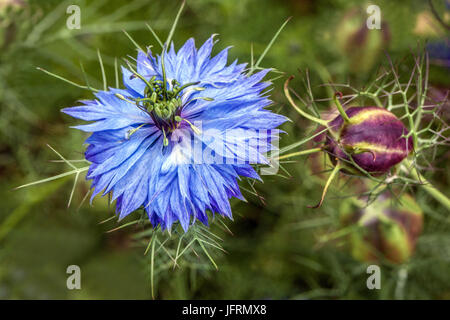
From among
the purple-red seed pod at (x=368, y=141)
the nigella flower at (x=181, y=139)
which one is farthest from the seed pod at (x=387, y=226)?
the nigella flower at (x=181, y=139)

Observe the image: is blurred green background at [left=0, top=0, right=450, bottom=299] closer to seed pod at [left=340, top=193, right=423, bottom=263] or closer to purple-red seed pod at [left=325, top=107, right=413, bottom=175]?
seed pod at [left=340, top=193, right=423, bottom=263]

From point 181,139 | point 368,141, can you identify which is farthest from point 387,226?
point 181,139

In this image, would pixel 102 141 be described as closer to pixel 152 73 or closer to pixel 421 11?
pixel 152 73

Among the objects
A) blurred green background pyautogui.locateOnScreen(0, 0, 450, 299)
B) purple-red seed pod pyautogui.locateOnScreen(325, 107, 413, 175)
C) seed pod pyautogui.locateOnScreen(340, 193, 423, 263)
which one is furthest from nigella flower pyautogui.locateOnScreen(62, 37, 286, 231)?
blurred green background pyautogui.locateOnScreen(0, 0, 450, 299)

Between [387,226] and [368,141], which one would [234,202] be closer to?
[387,226]
